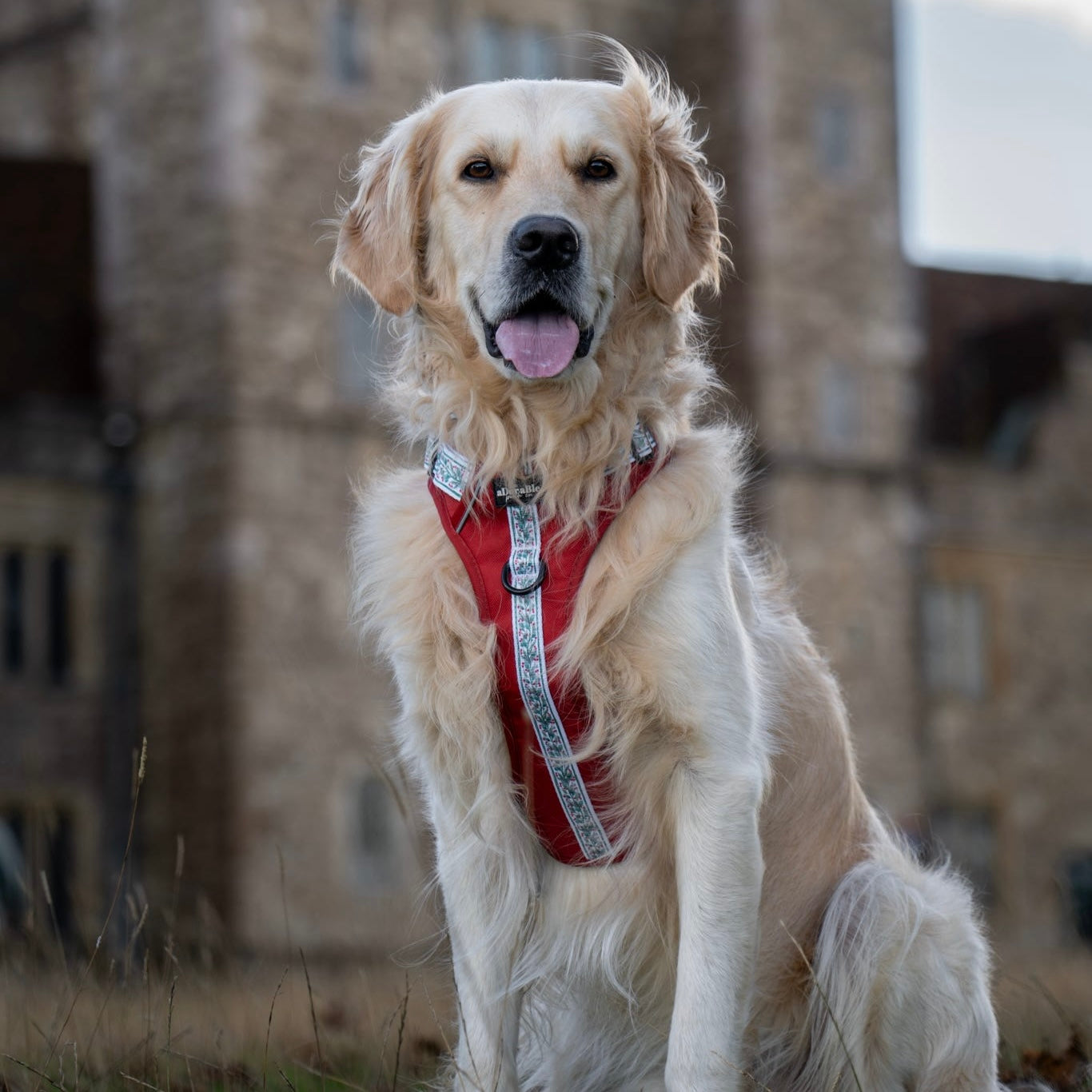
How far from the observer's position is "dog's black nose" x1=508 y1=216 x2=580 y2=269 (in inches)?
159

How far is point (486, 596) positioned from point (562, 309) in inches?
25.9

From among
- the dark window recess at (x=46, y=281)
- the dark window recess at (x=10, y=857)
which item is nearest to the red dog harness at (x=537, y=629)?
the dark window recess at (x=10, y=857)

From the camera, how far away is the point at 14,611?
2247 cm

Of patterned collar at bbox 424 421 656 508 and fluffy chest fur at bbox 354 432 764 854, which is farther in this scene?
patterned collar at bbox 424 421 656 508

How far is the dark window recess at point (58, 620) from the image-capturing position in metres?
22.5

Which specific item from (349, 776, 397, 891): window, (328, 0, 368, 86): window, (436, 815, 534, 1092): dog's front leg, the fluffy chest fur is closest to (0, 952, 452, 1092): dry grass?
(436, 815, 534, 1092): dog's front leg

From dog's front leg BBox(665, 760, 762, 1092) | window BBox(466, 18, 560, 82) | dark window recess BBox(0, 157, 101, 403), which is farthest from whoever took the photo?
window BBox(466, 18, 560, 82)

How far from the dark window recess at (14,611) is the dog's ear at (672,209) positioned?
19.2 metres

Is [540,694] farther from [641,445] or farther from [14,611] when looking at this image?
[14,611]

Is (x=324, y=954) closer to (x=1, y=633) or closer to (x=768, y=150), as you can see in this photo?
(x=1, y=633)

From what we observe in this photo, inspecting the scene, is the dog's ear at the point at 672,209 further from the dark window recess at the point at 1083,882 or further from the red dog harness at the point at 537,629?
the dark window recess at the point at 1083,882

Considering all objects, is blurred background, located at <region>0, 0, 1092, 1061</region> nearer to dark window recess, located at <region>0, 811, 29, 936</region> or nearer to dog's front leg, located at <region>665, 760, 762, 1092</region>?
dark window recess, located at <region>0, 811, 29, 936</region>

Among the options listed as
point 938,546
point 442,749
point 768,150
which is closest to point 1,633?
point 768,150

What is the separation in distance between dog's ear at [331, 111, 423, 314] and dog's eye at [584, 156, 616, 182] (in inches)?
16.5
